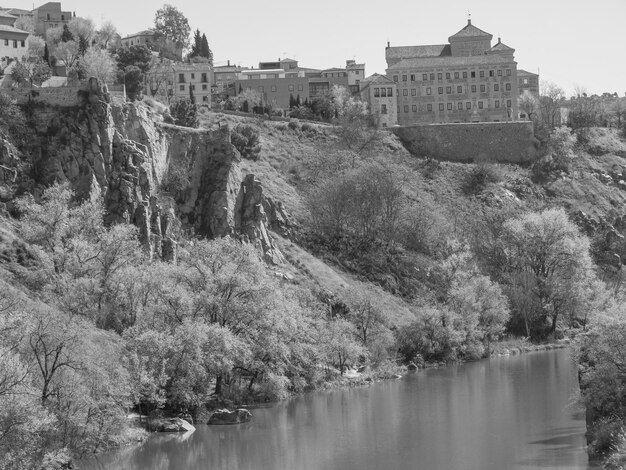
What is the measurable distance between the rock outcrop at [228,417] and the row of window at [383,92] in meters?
85.6

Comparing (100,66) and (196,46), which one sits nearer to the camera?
(100,66)

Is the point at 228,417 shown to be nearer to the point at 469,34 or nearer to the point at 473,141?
the point at 473,141

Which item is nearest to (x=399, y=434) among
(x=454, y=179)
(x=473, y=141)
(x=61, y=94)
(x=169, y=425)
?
(x=169, y=425)

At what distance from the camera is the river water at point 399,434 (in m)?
49.2

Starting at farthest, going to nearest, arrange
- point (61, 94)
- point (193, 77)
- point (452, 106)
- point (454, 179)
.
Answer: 1. point (452, 106)
2. point (193, 77)
3. point (454, 179)
4. point (61, 94)

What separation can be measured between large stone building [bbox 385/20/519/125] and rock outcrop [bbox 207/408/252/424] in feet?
282

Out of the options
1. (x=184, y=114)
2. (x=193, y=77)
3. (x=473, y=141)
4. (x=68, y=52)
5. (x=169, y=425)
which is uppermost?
(x=68, y=52)

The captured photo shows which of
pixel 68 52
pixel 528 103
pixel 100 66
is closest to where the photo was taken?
pixel 100 66

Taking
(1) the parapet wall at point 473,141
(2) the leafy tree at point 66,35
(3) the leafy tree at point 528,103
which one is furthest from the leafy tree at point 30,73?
(3) the leafy tree at point 528,103

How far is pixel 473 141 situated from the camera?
131750 mm

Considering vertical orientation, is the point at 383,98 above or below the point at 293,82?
below

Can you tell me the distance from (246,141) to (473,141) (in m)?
35.3

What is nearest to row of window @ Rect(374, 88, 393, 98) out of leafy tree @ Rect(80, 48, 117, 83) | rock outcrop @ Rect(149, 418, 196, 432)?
leafy tree @ Rect(80, 48, 117, 83)

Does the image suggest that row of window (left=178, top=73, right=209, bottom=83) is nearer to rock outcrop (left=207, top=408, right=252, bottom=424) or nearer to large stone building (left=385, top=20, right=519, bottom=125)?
large stone building (left=385, top=20, right=519, bottom=125)
